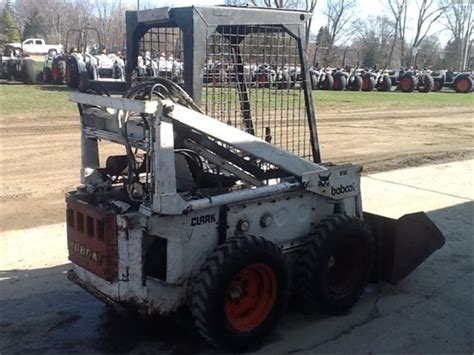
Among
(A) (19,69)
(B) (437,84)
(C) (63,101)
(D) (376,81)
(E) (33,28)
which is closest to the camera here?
(C) (63,101)

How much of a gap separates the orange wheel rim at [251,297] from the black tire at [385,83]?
31.0m

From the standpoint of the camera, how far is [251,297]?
429cm

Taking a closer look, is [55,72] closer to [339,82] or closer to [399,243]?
[339,82]

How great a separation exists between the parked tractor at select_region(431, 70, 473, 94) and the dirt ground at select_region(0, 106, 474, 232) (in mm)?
15921

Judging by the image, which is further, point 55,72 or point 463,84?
point 463,84

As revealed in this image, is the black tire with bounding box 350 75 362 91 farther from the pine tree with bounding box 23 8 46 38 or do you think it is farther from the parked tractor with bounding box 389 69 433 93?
the pine tree with bounding box 23 8 46 38

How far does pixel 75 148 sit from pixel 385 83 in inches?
992

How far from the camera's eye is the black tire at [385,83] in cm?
3356

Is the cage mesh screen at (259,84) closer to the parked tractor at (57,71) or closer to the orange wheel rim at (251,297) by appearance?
the orange wheel rim at (251,297)

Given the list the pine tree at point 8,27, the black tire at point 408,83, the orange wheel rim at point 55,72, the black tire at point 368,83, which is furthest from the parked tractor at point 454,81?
the pine tree at point 8,27

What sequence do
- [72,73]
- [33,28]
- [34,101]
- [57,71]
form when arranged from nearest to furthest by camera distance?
[34,101] → [72,73] → [57,71] → [33,28]

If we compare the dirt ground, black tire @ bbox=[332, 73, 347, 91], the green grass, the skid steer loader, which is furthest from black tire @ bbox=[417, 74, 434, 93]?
the skid steer loader

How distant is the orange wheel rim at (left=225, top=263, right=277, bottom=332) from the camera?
4172 mm

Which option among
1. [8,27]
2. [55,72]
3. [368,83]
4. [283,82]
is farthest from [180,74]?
[8,27]
